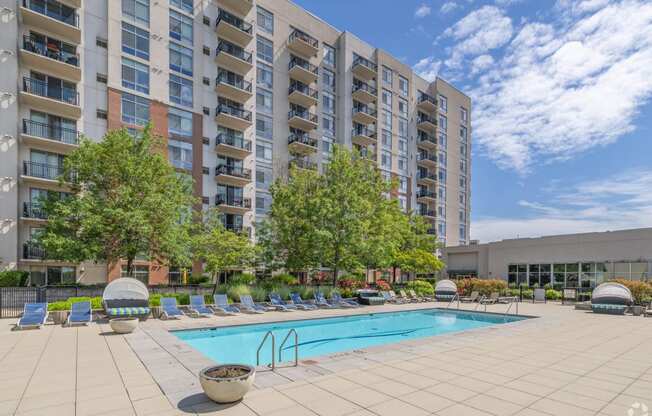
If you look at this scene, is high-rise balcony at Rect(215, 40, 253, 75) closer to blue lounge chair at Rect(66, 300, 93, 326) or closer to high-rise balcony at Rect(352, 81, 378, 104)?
high-rise balcony at Rect(352, 81, 378, 104)

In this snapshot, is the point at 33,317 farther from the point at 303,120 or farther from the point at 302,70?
the point at 302,70

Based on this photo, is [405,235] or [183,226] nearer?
[183,226]

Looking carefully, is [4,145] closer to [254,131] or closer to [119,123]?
[119,123]

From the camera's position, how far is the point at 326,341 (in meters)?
14.1

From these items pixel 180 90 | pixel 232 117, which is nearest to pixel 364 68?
pixel 232 117

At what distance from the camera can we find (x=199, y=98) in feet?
107

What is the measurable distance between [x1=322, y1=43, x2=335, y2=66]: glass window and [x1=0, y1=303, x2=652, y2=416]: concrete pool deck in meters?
37.8

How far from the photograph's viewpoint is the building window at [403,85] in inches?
2014

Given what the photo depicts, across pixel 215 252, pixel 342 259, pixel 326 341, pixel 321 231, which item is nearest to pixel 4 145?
pixel 215 252

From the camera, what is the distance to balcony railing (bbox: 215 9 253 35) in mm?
33938

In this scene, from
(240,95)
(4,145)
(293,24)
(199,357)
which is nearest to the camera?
(199,357)

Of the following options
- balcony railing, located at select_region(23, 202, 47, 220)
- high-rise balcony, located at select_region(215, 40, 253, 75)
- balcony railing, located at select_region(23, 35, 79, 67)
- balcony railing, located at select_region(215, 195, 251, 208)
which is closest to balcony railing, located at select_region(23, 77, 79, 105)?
balcony railing, located at select_region(23, 35, 79, 67)

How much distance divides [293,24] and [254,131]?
1337cm

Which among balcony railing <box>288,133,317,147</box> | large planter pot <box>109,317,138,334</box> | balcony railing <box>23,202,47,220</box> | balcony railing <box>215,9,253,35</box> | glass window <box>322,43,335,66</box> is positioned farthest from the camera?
glass window <box>322,43,335,66</box>
